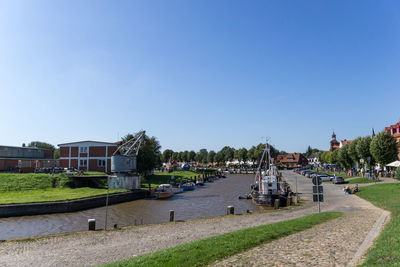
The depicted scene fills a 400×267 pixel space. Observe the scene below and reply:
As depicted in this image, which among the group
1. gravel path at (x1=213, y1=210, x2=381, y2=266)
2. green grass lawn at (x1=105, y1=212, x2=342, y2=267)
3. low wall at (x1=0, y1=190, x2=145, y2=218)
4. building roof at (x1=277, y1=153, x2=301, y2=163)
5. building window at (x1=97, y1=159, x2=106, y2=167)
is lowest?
low wall at (x1=0, y1=190, x2=145, y2=218)

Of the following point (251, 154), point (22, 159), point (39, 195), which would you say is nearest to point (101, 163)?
point (22, 159)

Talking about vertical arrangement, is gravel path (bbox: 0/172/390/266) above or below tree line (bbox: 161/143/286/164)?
below

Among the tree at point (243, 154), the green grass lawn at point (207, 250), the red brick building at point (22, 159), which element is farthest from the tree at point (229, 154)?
the green grass lawn at point (207, 250)

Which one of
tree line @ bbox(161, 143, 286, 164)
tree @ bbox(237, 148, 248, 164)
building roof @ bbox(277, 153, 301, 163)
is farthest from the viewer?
building roof @ bbox(277, 153, 301, 163)

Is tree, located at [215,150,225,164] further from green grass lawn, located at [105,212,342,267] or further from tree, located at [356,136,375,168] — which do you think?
green grass lawn, located at [105,212,342,267]

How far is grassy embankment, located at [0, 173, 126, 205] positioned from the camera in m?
38.2

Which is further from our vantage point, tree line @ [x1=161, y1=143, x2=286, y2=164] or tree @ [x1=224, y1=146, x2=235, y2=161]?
tree @ [x1=224, y1=146, x2=235, y2=161]

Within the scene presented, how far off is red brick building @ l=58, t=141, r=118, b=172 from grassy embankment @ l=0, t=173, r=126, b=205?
18876mm

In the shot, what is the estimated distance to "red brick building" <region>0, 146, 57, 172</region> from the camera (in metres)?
62.9

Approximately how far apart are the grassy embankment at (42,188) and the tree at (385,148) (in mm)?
46655

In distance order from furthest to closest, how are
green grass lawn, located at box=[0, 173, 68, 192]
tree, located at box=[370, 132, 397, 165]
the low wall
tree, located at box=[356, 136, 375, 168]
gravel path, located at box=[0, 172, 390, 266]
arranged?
1. tree, located at box=[356, 136, 375, 168]
2. tree, located at box=[370, 132, 397, 165]
3. green grass lawn, located at box=[0, 173, 68, 192]
4. the low wall
5. gravel path, located at box=[0, 172, 390, 266]

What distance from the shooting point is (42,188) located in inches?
1759

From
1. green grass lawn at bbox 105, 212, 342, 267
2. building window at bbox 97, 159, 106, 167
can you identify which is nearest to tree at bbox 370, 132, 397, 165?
green grass lawn at bbox 105, 212, 342, 267

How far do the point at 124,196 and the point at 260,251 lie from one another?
37260 millimetres
